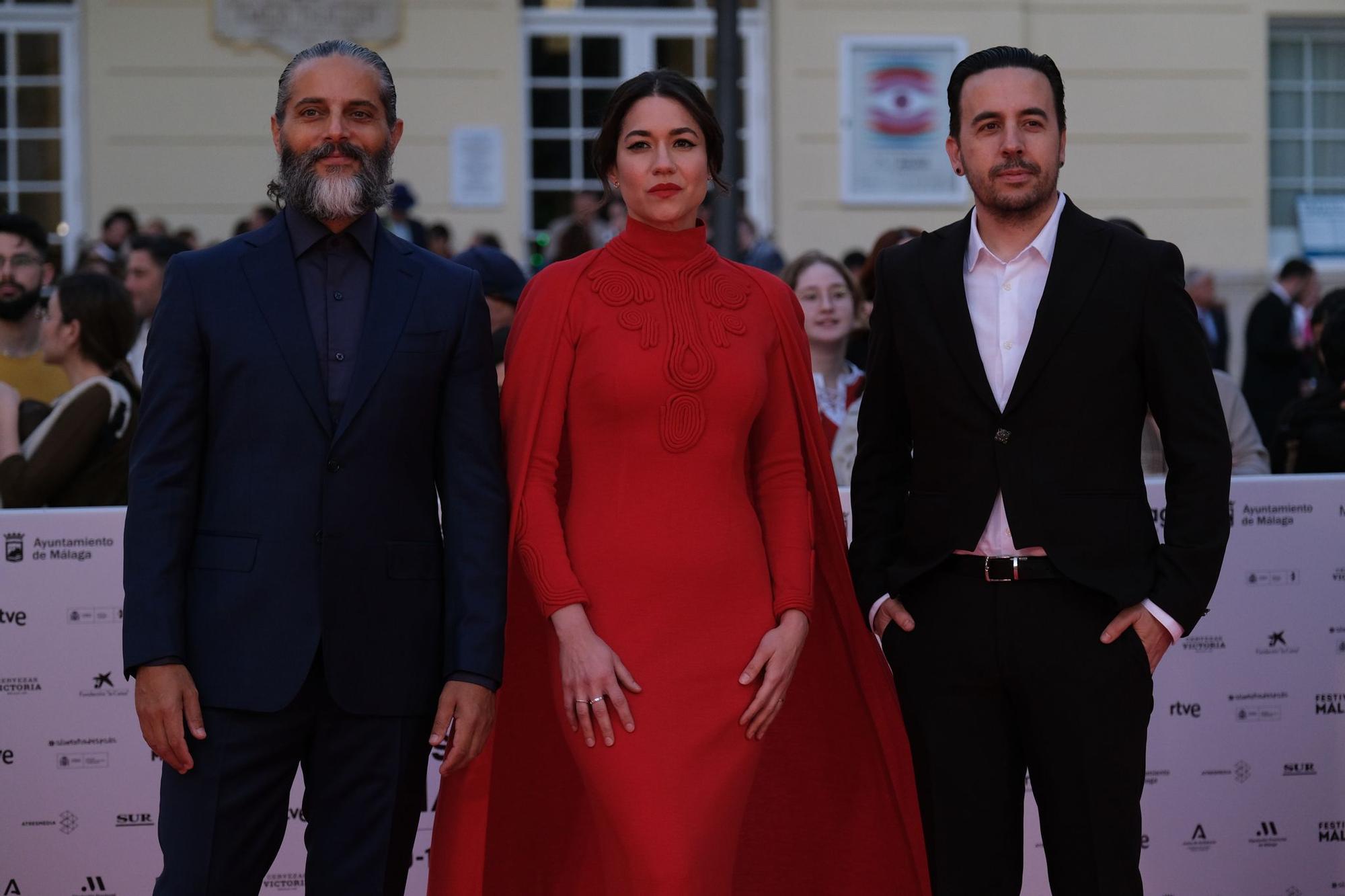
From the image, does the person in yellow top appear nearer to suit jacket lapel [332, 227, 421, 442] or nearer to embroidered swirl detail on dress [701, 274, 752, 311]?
suit jacket lapel [332, 227, 421, 442]

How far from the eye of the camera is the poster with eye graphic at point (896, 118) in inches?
485

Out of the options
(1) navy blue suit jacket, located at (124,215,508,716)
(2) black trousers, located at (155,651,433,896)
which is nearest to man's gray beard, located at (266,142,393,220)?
(1) navy blue suit jacket, located at (124,215,508,716)

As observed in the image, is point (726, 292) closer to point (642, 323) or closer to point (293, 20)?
point (642, 323)

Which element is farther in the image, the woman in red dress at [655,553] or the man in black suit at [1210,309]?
the man in black suit at [1210,309]

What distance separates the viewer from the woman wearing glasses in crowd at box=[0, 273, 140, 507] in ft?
16.2

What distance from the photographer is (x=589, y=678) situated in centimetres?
→ 319

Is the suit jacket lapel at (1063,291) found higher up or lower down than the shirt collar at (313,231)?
lower down

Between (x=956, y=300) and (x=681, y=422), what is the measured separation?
62 centimetres

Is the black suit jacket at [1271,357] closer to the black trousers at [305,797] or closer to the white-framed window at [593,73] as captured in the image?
the white-framed window at [593,73]

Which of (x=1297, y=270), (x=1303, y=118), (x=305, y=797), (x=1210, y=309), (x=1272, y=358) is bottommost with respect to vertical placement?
(x=305, y=797)

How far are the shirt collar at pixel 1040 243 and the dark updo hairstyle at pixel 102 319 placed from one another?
3043mm

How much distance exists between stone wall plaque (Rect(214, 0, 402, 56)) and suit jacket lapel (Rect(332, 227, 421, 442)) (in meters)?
9.00

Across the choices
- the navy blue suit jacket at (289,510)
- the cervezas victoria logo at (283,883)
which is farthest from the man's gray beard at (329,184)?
the cervezas victoria logo at (283,883)

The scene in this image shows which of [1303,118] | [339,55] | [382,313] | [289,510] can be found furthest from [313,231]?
[1303,118]
